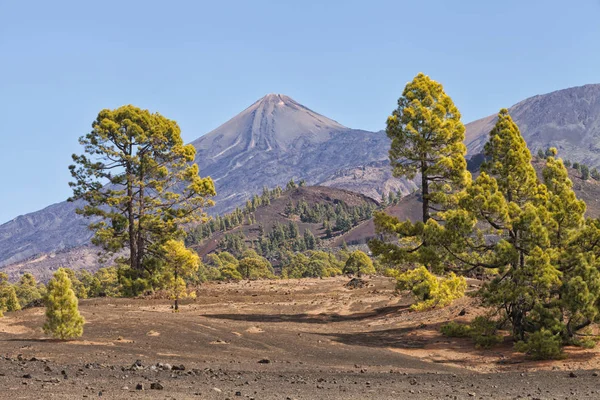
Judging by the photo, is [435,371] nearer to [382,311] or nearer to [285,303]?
[382,311]

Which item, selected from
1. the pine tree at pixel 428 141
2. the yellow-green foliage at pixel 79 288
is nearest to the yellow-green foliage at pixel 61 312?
the pine tree at pixel 428 141

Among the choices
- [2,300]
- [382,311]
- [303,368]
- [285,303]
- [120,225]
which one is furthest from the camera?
[2,300]

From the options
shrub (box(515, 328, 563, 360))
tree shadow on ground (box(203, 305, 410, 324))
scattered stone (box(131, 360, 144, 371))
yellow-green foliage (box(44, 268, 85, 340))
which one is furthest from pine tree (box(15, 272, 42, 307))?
scattered stone (box(131, 360, 144, 371))

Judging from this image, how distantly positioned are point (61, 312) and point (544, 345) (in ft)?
46.6

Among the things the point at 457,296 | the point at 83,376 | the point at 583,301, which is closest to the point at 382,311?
the point at 457,296

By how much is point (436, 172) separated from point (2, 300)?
152 feet

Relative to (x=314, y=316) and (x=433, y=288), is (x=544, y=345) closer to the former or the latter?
(x=433, y=288)

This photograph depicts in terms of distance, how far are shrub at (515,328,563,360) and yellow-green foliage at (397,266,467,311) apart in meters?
8.99

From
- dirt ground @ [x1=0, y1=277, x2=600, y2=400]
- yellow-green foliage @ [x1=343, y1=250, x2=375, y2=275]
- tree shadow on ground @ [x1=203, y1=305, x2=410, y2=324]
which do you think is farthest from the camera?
yellow-green foliage @ [x1=343, y1=250, x2=375, y2=275]

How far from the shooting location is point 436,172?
3216cm

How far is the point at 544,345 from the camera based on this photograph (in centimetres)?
2003

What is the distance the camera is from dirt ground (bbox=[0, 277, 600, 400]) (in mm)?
12086

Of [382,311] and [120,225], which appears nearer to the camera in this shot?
[382,311]

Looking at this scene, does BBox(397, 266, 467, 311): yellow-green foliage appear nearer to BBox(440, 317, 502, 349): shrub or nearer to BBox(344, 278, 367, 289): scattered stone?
BBox(440, 317, 502, 349): shrub
